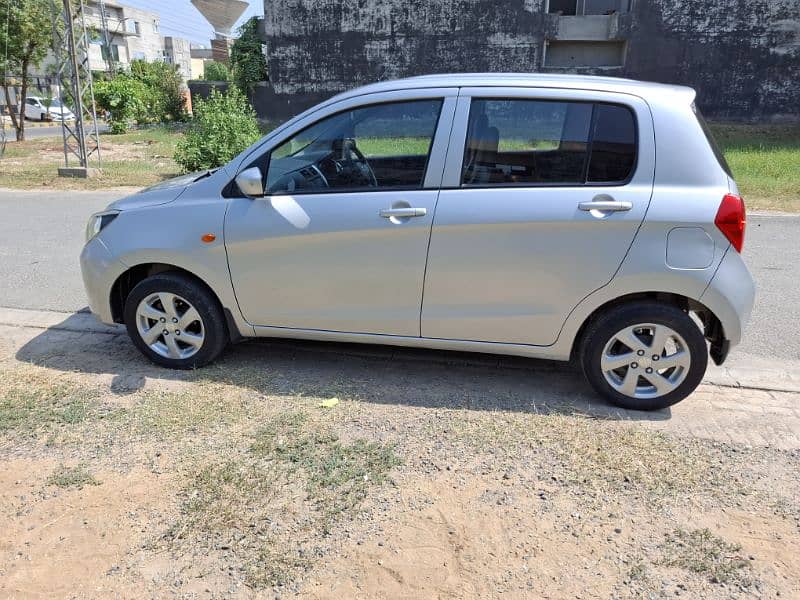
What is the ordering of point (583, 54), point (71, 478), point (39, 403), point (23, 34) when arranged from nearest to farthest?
point (71, 478)
point (39, 403)
point (23, 34)
point (583, 54)

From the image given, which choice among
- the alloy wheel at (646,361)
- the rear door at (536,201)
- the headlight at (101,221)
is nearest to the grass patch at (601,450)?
the alloy wheel at (646,361)

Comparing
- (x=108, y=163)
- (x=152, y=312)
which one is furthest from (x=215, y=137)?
(x=152, y=312)

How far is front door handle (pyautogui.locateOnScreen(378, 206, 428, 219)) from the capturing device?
3.62 m

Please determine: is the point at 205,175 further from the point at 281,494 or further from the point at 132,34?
the point at 132,34

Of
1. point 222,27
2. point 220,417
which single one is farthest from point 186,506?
point 222,27

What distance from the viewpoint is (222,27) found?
34.2m

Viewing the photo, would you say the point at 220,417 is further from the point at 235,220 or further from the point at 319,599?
the point at 319,599

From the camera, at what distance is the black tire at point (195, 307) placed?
4062mm

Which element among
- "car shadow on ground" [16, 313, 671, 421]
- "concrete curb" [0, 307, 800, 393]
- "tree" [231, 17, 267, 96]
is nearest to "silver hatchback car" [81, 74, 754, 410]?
"car shadow on ground" [16, 313, 671, 421]

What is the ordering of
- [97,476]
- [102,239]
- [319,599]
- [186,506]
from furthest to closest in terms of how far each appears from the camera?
[102,239] → [97,476] → [186,506] → [319,599]

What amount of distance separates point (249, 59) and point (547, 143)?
85.4 ft

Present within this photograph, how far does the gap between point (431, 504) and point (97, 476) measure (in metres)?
1.69

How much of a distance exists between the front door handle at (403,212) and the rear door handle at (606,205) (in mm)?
897

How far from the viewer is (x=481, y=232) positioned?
11.7ft
